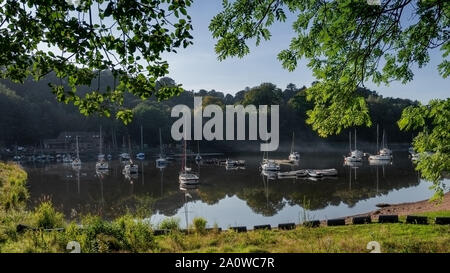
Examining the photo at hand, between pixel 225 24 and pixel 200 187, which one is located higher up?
pixel 225 24

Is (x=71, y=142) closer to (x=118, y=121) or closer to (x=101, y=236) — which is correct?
(x=118, y=121)

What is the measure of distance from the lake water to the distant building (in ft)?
141

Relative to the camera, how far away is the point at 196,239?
34.6ft

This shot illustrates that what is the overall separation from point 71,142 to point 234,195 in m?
70.0

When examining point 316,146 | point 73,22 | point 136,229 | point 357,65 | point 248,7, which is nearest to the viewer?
point 73,22

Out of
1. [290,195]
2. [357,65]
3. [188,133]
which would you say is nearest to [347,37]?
[357,65]

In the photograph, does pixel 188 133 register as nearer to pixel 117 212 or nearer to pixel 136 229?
pixel 117 212

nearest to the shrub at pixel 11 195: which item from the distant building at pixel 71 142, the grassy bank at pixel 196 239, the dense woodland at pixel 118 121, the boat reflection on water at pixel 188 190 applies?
the grassy bank at pixel 196 239

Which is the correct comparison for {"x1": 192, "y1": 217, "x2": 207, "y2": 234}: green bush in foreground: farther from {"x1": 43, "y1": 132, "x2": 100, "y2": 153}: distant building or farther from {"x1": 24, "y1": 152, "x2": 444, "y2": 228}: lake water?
{"x1": 43, "y1": 132, "x2": 100, "y2": 153}: distant building

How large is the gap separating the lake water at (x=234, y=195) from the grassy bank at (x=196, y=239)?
31.7 feet
